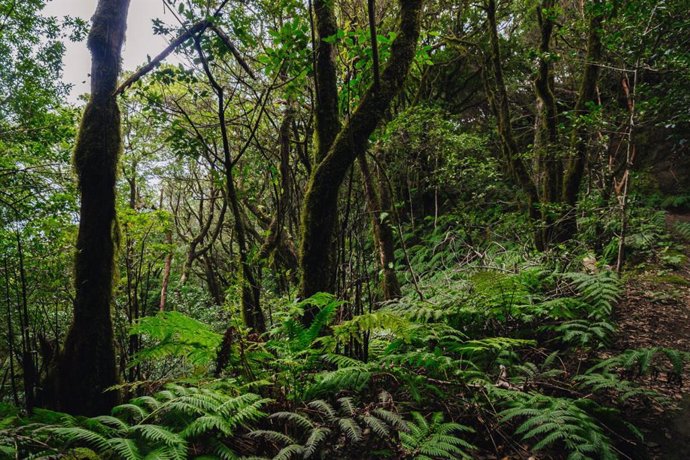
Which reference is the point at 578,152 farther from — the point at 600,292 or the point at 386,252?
the point at 386,252

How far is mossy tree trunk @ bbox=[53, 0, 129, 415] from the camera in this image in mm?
3293

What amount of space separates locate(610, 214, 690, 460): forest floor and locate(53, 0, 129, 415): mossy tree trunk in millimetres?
4343

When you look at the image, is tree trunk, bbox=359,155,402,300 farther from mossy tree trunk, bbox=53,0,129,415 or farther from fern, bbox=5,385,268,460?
fern, bbox=5,385,268,460

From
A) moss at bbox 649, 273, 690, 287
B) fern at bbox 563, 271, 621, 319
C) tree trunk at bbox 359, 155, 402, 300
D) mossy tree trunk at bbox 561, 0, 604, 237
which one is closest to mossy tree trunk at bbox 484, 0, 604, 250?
mossy tree trunk at bbox 561, 0, 604, 237

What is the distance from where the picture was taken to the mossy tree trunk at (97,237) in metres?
3.29

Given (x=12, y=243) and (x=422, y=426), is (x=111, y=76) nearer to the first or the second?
(x=422, y=426)

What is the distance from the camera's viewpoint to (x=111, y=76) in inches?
154

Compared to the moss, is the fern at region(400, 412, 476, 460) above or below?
below

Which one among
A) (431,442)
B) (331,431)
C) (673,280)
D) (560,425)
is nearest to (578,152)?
(673,280)

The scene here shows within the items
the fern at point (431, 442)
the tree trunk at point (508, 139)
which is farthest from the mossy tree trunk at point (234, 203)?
the tree trunk at point (508, 139)

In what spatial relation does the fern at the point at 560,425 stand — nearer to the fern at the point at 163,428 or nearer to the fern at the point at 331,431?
the fern at the point at 331,431

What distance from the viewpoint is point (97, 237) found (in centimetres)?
362

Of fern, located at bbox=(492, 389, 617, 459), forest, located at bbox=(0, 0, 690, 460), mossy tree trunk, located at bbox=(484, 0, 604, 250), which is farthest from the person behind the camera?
mossy tree trunk, located at bbox=(484, 0, 604, 250)

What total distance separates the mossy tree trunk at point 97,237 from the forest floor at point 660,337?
4.34 meters
